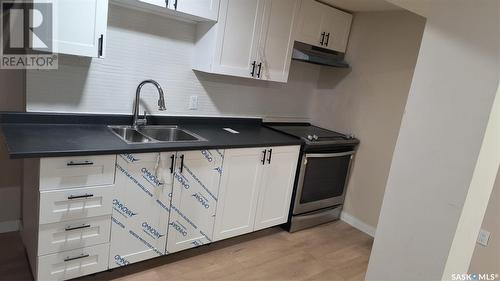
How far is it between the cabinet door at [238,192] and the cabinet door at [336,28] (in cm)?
144

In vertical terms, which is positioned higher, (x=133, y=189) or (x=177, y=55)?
(x=177, y=55)

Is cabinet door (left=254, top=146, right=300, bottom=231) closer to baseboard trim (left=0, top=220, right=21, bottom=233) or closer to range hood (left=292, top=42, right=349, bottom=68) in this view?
range hood (left=292, top=42, right=349, bottom=68)

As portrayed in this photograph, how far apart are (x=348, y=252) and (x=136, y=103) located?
7.15 feet

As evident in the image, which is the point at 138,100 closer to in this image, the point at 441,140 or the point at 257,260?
the point at 257,260

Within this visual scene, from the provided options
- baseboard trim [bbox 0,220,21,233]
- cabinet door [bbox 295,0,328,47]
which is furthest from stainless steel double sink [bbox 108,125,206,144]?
cabinet door [bbox 295,0,328,47]

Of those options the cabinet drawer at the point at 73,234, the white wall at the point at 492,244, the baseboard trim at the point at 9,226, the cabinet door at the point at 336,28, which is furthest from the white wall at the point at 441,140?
the baseboard trim at the point at 9,226

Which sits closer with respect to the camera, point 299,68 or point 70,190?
point 70,190

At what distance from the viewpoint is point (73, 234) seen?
191 centimetres

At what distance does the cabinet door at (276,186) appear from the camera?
281 centimetres

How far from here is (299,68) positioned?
355 centimetres

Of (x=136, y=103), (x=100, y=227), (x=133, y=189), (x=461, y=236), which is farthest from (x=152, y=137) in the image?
(x=461, y=236)

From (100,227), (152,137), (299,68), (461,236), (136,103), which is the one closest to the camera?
(461,236)

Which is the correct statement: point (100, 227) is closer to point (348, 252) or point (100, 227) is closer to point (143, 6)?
point (143, 6)

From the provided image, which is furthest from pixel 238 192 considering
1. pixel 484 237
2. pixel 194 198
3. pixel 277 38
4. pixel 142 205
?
pixel 484 237
